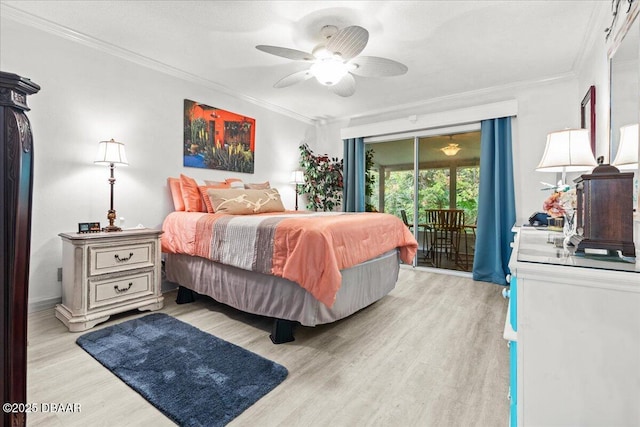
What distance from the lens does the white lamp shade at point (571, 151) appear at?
5.75ft

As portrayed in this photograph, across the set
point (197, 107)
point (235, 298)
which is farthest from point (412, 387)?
point (197, 107)

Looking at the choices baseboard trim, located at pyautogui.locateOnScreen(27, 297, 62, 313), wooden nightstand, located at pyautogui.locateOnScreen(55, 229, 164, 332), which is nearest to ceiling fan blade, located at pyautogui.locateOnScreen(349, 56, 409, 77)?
wooden nightstand, located at pyautogui.locateOnScreen(55, 229, 164, 332)

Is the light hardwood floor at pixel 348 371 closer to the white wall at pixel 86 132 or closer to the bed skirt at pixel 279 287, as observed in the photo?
the bed skirt at pixel 279 287

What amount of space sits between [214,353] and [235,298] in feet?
1.74

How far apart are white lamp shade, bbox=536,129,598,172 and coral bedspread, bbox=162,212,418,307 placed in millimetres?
1323

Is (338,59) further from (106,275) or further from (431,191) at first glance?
(431,191)

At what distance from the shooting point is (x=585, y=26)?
8.26ft

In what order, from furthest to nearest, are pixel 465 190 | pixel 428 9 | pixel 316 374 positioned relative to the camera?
pixel 465 190, pixel 428 9, pixel 316 374

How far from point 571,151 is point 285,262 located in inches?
73.5

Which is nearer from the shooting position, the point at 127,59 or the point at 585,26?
the point at 585,26

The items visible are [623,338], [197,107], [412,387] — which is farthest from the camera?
[197,107]

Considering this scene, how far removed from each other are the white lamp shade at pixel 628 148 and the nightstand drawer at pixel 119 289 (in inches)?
133

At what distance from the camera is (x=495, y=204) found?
12.4ft

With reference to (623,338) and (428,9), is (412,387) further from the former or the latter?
(428,9)
